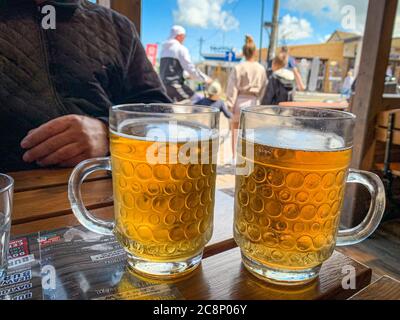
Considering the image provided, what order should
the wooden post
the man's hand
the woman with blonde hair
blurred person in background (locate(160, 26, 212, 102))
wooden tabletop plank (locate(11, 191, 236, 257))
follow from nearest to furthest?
wooden tabletop plank (locate(11, 191, 236, 257)), the man's hand, the wooden post, blurred person in background (locate(160, 26, 212, 102)), the woman with blonde hair

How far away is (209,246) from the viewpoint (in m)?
0.61

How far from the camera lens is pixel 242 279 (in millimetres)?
501

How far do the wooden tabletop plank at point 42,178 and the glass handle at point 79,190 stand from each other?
17.4 inches

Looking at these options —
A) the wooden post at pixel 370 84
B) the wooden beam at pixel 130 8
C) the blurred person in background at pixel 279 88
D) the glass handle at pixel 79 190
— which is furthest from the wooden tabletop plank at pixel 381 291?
the blurred person in background at pixel 279 88

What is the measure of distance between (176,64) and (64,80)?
2045 millimetres

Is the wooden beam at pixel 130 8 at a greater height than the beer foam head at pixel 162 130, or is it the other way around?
the wooden beam at pixel 130 8

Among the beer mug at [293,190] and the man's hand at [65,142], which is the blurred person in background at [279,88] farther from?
the beer mug at [293,190]

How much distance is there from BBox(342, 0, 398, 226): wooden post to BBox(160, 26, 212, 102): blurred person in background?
60.8 inches

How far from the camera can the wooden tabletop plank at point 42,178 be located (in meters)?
0.90

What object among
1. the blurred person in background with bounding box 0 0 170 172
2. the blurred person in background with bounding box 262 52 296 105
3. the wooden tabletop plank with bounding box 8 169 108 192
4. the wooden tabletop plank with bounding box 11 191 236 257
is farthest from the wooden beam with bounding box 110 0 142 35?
the blurred person in background with bounding box 262 52 296 105

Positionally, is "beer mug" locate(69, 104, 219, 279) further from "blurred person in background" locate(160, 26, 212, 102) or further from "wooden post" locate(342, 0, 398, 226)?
"blurred person in background" locate(160, 26, 212, 102)

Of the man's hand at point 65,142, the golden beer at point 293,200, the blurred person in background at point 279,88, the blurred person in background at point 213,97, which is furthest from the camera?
the blurred person in background at point 213,97

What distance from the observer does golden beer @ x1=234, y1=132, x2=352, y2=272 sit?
0.43 m

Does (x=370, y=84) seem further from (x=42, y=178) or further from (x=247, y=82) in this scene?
(x=42, y=178)
